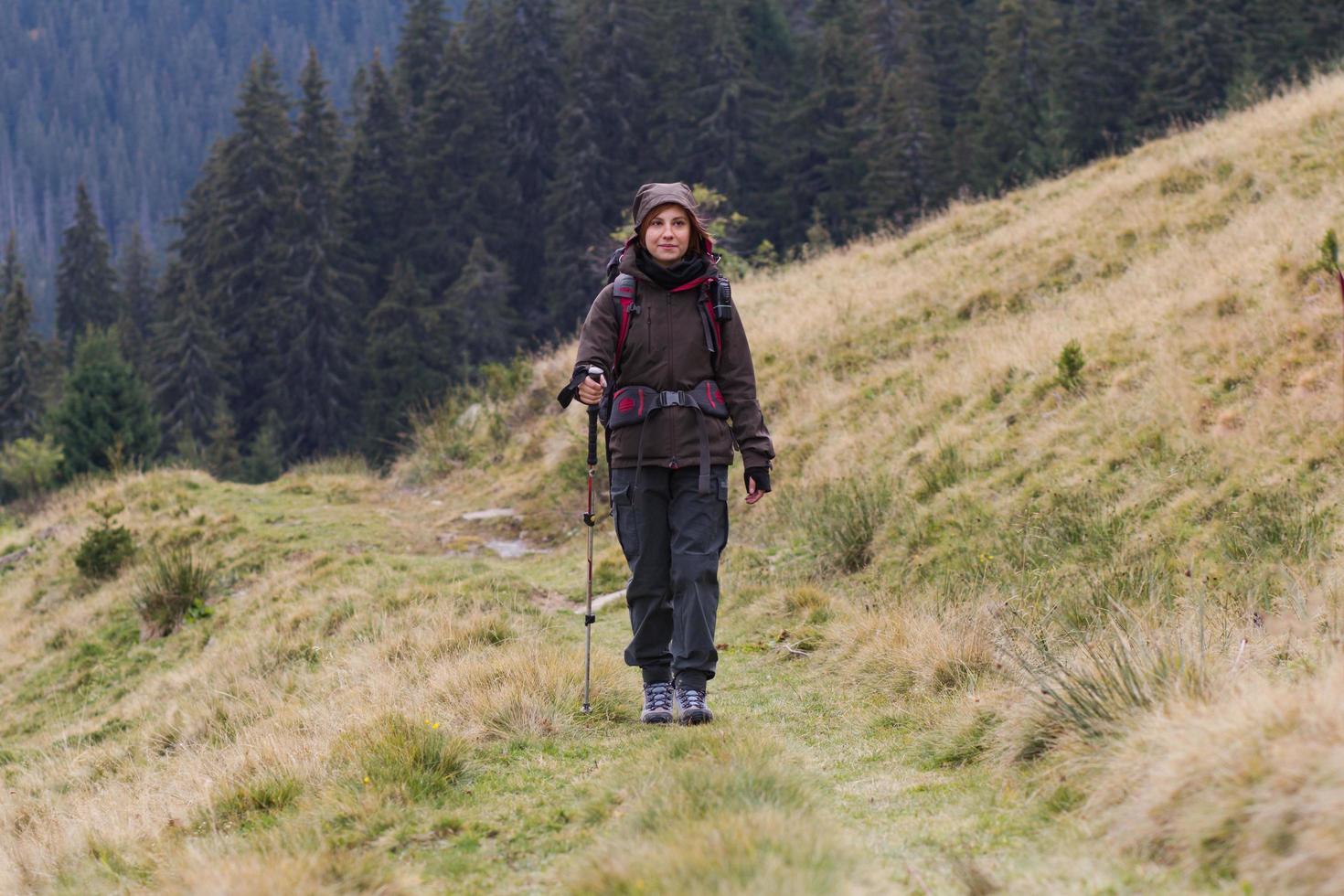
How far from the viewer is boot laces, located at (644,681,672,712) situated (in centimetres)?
495

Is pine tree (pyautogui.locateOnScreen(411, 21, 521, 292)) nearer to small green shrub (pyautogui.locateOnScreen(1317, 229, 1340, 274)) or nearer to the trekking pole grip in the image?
small green shrub (pyautogui.locateOnScreen(1317, 229, 1340, 274))

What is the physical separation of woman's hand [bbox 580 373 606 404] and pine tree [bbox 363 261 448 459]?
40.2 meters

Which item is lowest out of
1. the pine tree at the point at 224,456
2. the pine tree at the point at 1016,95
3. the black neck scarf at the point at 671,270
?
the pine tree at the point at 224,456

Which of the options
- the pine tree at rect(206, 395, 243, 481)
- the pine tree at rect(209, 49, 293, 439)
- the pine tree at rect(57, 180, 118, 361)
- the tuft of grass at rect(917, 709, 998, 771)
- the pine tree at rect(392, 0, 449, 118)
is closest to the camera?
the tuft of grass at rect(917, 709, 998, 771)

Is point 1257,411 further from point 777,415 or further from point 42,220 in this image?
point 42,220

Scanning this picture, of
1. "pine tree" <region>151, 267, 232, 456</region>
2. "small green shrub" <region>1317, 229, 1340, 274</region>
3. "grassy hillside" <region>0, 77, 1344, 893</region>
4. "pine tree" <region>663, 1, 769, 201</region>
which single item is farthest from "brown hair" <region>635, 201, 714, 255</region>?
"pine tree" <region>151, 267, 232, 456</region>

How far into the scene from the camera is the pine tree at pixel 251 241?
166ft

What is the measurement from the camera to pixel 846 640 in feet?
20.9

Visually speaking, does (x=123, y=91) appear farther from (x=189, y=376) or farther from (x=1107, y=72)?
(x=1107, y=72)

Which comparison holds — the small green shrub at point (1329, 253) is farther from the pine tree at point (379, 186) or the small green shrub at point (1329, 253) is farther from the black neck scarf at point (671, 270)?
the pine tree at point (379, 186)

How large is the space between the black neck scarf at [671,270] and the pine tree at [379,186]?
49.1m

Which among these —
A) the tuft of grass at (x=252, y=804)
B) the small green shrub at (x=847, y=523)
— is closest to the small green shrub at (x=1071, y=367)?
the small green shrub at (x=847, y=523)

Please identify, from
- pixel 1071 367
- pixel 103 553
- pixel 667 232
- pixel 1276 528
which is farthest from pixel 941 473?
pixel 103 553

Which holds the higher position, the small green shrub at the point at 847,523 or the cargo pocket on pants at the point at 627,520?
the cargo pocket on pants at the point at 627,520
